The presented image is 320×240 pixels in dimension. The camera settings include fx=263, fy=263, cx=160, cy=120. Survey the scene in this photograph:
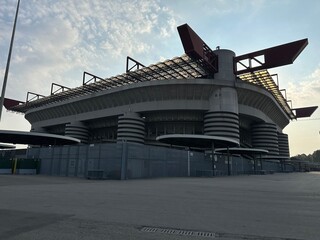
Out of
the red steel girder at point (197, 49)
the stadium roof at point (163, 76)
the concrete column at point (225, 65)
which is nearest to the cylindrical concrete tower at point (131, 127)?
Answer: the stadium roof at point (163, 76)

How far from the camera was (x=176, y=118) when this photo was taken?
62062 mm

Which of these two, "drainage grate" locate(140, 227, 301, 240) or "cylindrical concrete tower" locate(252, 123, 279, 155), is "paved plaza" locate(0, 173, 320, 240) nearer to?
"drainage grate" locate(140, 227, 301, 240)

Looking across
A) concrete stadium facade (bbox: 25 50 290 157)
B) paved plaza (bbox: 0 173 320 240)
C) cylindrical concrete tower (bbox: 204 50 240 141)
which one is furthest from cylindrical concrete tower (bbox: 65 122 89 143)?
paved plaza (bbox: 0 173 320 240)

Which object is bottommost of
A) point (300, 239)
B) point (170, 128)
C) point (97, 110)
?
point (300, 239)

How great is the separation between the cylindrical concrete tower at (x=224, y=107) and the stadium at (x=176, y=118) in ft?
0.68

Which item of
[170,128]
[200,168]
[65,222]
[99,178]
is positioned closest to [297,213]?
[65,222]

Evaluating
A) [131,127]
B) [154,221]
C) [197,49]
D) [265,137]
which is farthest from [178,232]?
[265,137]

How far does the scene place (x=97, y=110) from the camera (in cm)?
7062

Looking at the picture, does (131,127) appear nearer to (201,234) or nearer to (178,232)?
(178,232)

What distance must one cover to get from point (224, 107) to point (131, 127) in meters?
21.7

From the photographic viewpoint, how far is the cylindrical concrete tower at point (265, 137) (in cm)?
7031

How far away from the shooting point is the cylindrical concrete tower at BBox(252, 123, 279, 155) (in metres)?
70.3

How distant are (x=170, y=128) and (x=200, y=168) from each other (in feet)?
85.0

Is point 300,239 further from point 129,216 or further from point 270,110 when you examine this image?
point 270,110
